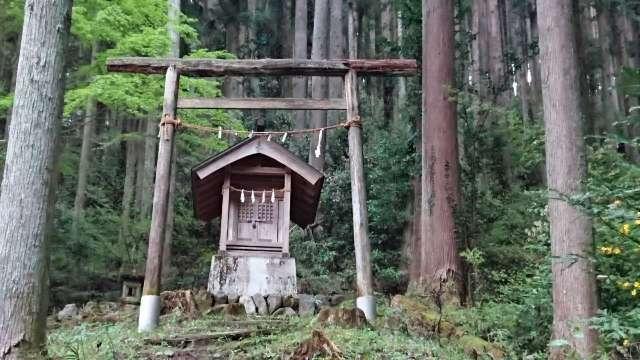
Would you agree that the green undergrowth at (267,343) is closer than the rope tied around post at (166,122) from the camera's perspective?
Yes

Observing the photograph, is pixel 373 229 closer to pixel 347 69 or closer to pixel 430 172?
pixel 430 172

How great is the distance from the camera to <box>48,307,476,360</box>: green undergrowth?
5152 mm

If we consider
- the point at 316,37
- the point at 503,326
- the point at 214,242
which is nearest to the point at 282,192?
the point at 503,326

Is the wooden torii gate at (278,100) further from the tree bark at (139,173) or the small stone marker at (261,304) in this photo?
the tree bark at (139,173)

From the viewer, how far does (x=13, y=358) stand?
4328 millimetres

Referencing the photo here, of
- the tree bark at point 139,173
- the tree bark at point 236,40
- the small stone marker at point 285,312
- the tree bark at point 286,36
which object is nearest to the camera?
the small stone marker at point 285,312

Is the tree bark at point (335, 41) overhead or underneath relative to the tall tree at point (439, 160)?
overhead

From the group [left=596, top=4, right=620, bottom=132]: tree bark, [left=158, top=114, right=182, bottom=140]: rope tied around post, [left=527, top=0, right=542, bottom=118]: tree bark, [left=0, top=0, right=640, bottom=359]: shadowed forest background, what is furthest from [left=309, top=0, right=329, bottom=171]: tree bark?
[left=596, top=4, right=620, bottom=132]: tree bark

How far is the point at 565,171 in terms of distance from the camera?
5.77m

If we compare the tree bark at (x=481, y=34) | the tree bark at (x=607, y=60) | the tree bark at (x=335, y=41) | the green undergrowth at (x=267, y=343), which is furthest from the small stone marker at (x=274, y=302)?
the tree bark at (x=607, y=60)

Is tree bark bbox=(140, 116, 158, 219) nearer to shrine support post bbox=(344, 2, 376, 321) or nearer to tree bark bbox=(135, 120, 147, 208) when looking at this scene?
tree bark bbox=(135, 120, 147, 208)

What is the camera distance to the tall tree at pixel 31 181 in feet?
14.4

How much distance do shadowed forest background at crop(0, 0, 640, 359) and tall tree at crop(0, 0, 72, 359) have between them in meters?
0.38

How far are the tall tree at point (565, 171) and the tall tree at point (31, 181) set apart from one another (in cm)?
436
